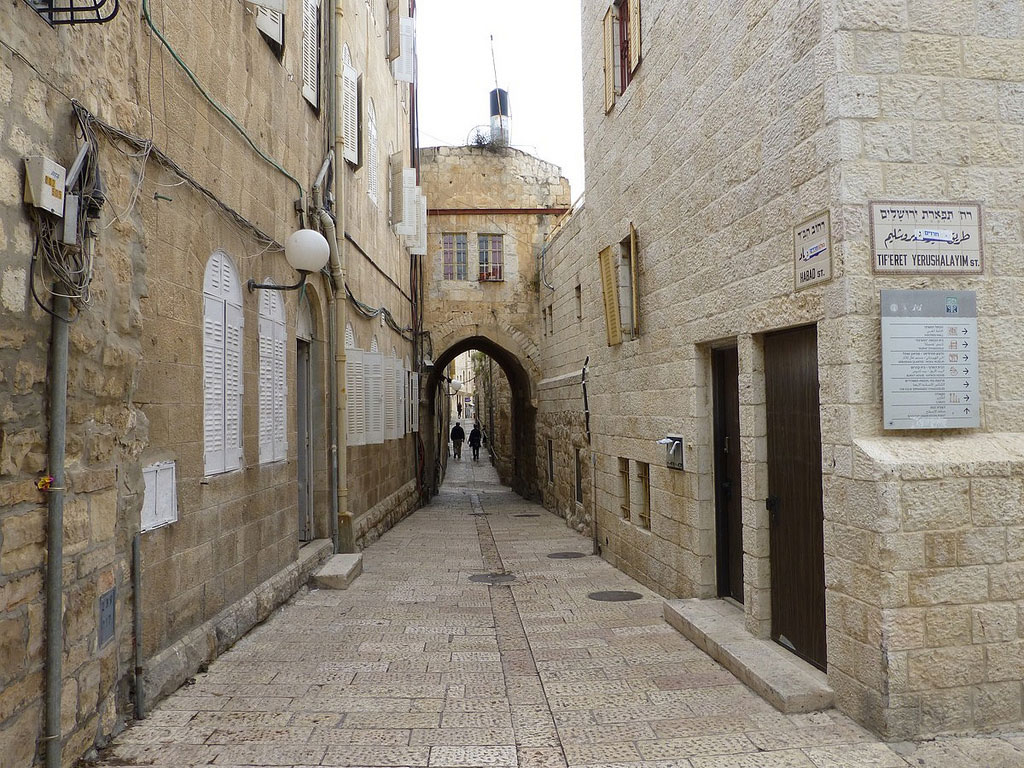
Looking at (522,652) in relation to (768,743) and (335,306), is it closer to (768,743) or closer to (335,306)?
(768,743)

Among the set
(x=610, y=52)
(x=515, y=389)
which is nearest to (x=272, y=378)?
(x=610, y=52)

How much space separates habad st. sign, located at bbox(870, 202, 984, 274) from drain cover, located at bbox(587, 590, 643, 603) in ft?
13.6

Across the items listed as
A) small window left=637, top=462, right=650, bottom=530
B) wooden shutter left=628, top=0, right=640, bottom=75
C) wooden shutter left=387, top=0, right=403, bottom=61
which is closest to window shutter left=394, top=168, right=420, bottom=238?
wooden shutter left=387, top=0, right=403, bottom=61

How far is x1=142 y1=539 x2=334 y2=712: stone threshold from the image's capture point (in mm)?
4422

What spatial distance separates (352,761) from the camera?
371cm

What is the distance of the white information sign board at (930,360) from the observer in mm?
3979

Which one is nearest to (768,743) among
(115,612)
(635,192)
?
(115,612)

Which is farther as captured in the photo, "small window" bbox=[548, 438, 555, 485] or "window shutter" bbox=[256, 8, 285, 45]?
"small window" bbox=[548, 438, 555, 485]

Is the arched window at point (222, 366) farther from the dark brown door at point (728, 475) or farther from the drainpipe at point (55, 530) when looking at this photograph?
the dark brown door at point (728, 475)

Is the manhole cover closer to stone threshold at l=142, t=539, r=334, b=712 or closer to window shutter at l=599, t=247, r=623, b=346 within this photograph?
stone threshold at l=142, t=539, r=334, b=712

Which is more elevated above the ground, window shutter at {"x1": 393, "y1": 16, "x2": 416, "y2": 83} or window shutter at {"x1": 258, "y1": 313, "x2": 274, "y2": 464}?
window shutter at {"x1": 393, "y1": 16, "x2": 416, "y2": 83}

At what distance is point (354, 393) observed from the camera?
10.3 meters

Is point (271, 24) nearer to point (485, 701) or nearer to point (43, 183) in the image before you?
point (43, 183)

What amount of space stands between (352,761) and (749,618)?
2.89 metres
